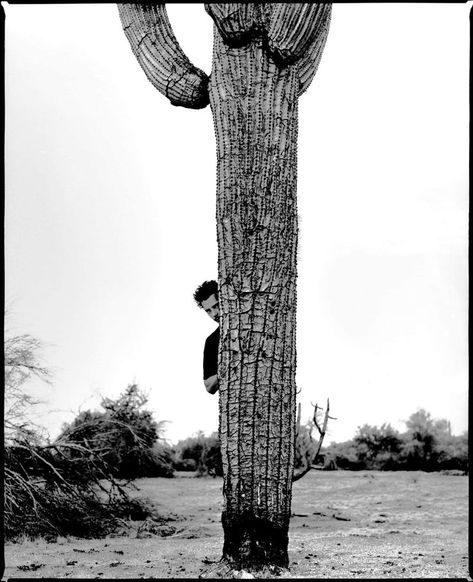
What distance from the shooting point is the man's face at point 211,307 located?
15.0 ft

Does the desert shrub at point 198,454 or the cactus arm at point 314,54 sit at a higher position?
the cactus arm at point 314,54

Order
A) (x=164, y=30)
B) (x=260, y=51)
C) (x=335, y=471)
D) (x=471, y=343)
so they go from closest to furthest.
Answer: (x=471, y=343) < (x=260, y=51) < (x=164, y=30) < (x=335, y=471)

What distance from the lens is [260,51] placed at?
13.9ft

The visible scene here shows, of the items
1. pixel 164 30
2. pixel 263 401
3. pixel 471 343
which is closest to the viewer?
pixel 471 343

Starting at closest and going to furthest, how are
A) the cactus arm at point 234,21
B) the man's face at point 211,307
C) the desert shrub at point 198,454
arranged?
the cactus arm at point 234,21 → the man's face at point 211,307 → the desert shrub at point 198,454

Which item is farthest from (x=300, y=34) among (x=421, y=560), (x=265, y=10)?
(x=421, y=560)

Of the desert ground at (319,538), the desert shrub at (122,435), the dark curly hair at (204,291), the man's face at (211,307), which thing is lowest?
the desert ground at (319,538)

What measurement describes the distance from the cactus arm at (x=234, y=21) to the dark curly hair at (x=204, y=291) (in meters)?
1.49

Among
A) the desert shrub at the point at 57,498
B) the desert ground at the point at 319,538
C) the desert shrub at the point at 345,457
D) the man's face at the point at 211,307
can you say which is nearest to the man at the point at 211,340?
the man's face at the point at 211,307

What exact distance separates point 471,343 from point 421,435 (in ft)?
→ 25.6

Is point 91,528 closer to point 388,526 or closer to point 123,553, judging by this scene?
point 123,553

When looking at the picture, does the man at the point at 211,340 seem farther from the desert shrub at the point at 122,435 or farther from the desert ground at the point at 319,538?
the desert shrub at the point at 122,435

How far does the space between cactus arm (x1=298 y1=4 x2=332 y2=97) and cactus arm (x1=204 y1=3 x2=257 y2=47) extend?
41cm

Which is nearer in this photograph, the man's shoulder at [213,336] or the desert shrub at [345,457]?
the man's shoulder at [213,336]
